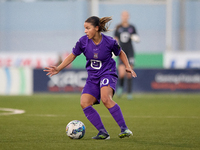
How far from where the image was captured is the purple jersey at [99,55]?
5508 millimetres

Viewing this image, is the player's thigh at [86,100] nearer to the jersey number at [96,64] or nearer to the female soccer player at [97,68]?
the female soccer player at [97,68]

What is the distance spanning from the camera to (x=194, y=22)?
20.8m

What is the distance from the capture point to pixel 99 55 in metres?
5.50

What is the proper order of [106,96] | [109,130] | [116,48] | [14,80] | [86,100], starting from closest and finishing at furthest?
[106,96]
[86,100]
[116,48]
[109,130]
[14,80]

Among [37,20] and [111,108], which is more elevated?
[37,20]

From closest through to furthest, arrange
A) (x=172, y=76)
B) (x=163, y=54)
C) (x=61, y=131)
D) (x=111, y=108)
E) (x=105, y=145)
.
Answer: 1. (x=105, y=145)
2. (x=111, y=108)
3. (x=61, y=131)
4. (x=172, y=76)
5. (x=163, y=54)

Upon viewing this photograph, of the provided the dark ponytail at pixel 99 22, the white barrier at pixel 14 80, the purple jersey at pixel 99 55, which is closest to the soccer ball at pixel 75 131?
the purple jersey at pixel 99 55

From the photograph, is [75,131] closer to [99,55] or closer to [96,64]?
[96,64]

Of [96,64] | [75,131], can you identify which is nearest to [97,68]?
[96,64]

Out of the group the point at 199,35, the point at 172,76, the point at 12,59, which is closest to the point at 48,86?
the point at 172,76

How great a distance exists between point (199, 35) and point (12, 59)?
869 cm

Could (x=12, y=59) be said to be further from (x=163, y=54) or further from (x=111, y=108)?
(x=111, y=108)

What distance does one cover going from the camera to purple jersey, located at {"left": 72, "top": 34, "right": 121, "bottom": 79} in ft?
18.1

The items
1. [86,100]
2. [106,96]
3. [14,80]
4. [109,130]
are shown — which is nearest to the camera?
[106,96]
